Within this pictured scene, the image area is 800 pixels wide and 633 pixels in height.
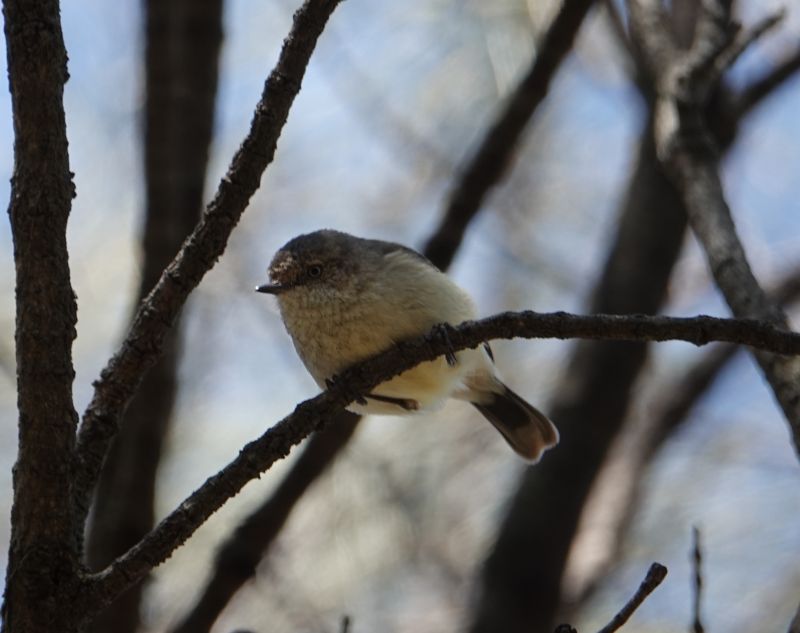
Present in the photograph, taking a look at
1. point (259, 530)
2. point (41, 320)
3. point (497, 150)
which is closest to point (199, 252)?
point (41, 320)

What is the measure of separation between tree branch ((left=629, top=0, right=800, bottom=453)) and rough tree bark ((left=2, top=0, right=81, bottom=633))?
168 cm

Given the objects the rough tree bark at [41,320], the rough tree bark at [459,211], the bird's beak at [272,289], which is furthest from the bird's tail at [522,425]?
the rough tree bark at [41,320]

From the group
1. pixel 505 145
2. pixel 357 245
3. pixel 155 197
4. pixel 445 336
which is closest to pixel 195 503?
pixel 445 336

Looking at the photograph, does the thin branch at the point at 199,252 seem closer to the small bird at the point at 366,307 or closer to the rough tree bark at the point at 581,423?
the small bird at the point at 366,307

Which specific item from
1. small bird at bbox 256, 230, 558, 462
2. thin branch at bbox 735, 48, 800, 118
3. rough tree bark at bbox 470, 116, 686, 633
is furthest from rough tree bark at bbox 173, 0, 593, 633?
rough tree bark at bbox 470, 116, 686, 633

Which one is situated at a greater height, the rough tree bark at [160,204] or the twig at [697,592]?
the rough tree bark at [160,204]

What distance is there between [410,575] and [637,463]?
1.69 m

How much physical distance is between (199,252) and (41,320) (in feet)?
1.28

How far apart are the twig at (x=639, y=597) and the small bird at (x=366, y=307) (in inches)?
50.2

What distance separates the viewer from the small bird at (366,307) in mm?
3408

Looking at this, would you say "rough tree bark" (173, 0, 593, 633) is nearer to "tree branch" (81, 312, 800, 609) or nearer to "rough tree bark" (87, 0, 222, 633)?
"rough tree bark" (87, 0, 222, 633)

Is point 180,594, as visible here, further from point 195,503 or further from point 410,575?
point 195,503

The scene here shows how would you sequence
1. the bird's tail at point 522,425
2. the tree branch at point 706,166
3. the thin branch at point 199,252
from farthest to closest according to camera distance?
the bird's tail at point 522,425
the tree branch at point 706,166
the thin branch at point 199,252

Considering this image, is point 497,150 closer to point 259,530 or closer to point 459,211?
point 459,211
